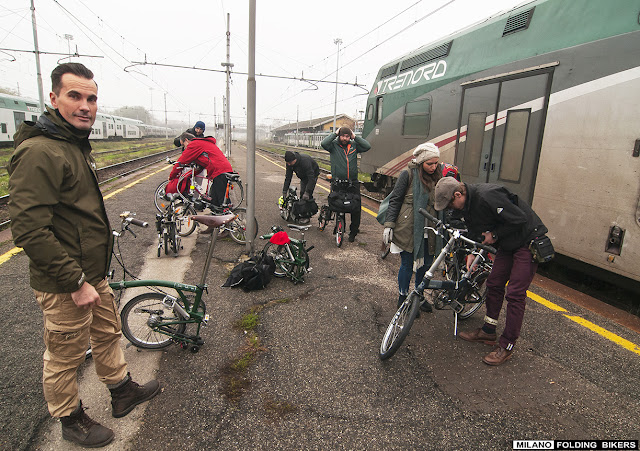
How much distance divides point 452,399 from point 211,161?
540 centimetres

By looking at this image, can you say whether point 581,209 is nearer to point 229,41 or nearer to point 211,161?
point 211,161

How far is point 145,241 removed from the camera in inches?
252

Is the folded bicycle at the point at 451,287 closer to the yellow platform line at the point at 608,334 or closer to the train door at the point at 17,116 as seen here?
the yellow platform line at the point at 608,334

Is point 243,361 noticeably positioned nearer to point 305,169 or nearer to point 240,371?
point 240,371

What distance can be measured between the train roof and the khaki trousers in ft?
19.5

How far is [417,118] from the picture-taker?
27.0 ft

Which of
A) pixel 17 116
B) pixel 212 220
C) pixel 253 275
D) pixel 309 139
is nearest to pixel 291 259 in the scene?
pixel 253 275

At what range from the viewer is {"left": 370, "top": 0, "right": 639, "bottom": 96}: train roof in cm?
437

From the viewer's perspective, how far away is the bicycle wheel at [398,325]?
10.3 ft

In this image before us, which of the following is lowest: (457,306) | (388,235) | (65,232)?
(457,306)

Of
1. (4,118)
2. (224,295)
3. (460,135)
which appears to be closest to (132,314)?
(224,295)

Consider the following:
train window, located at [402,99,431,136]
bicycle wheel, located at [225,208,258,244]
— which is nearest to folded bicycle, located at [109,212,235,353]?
bicycle wheel, located at [225,208,258,244]

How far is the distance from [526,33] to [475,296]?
435cm

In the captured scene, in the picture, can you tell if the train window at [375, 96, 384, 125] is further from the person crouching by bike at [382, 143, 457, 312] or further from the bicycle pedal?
the bicycle pedal
